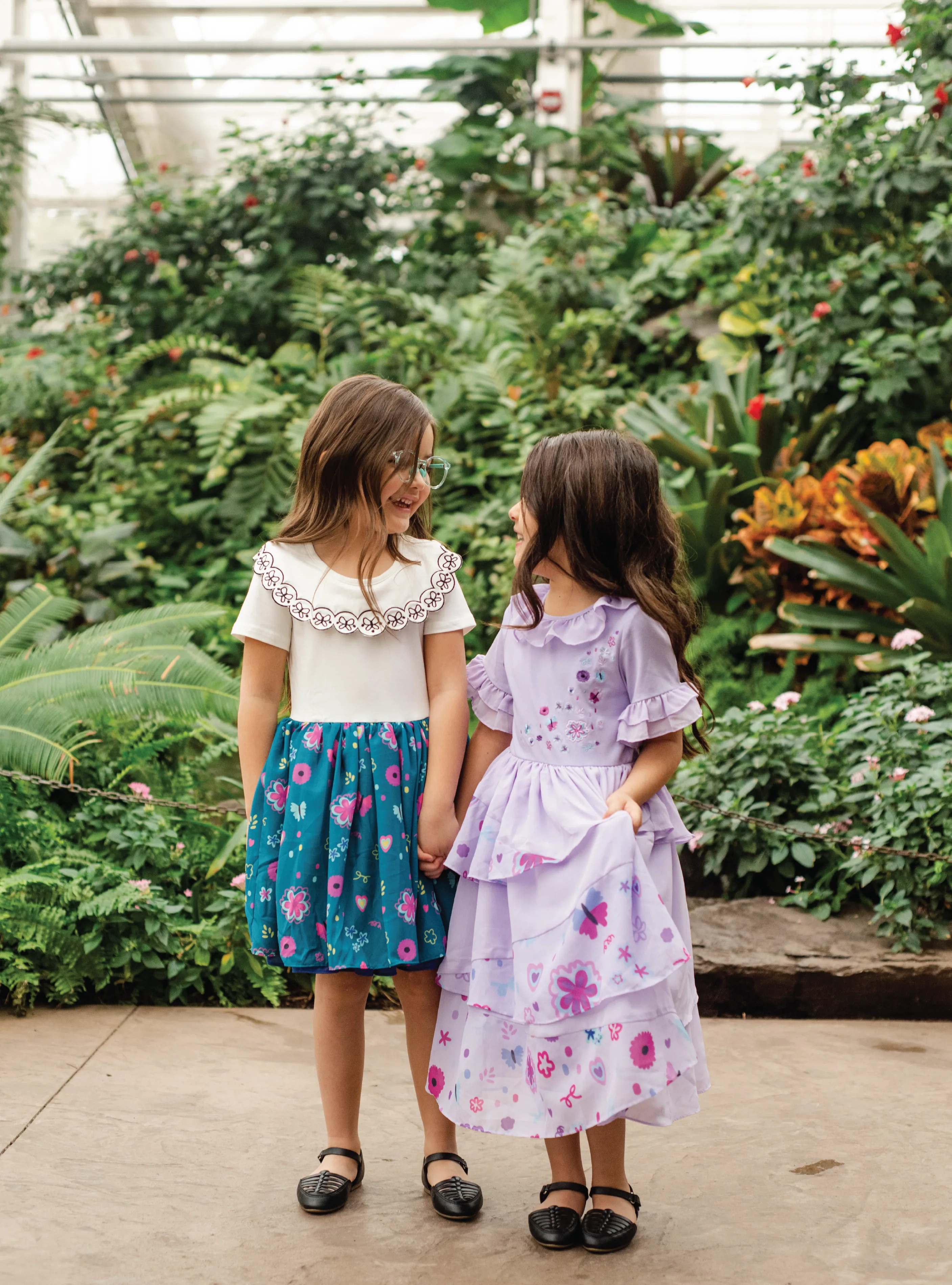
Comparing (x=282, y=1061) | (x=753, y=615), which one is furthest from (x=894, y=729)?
(x=282, y=1061)

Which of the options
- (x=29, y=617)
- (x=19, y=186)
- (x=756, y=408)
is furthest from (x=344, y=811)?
(x=19, y=186)

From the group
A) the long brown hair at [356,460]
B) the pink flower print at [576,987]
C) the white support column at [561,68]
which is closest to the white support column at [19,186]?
the white support column at [561,68]

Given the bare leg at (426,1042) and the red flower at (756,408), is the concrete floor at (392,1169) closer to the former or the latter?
the bare leg at (426,1042)

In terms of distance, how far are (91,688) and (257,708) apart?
143 cm

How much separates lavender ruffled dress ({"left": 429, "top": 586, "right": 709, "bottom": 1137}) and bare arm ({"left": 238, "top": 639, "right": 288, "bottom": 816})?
1.23 ft

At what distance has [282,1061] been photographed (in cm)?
258

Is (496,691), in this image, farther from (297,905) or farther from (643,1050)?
(643,1050)

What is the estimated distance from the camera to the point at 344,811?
1840mm

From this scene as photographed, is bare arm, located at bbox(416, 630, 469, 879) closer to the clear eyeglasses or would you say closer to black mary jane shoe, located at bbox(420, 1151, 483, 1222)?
the clear eyeglasses

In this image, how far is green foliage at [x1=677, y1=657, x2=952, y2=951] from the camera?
300 cm

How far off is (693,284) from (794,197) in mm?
1572

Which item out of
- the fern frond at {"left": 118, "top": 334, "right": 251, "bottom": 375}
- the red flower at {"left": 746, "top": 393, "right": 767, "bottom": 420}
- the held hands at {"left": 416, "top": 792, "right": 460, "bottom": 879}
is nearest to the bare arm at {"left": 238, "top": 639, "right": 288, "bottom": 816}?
the held hands at {"left": 416, "top": 792, "right": 460, "bottom": 879}

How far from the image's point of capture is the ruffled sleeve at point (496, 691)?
1956 mm

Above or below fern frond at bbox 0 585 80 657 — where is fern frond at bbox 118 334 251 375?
above
